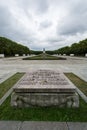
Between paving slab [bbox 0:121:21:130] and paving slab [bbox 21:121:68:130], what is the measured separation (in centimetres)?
11

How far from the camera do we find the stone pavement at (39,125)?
3164mm

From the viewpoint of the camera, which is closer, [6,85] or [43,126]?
[43,126]

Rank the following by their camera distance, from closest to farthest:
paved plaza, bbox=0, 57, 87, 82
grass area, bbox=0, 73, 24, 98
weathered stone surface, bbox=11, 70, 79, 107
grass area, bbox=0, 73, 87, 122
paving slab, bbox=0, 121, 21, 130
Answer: paving slab, bbox=0, 121, 21, 130, grass area, bbox=0, 73, 87, 122, weathered stone surface, bbox=11, 70, 79, 107, grass area, bbox=0, 73, 24, 98, paved plaza, bbox=0, 57, 87, 82

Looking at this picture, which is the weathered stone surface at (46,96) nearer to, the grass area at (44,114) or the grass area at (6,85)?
the grass area at (44,114)

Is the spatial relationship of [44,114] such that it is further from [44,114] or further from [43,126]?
[43,126]

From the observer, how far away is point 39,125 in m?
3.29

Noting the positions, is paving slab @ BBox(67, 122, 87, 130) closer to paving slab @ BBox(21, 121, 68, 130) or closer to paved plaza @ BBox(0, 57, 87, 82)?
paving slab @ BBox(21, 121, 68, 130)

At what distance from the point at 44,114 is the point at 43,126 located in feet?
1.83

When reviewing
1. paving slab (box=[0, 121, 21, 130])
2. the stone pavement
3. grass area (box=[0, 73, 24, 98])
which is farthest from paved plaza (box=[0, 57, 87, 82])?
the stone pavement

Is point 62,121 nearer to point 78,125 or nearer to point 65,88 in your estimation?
point 78,125

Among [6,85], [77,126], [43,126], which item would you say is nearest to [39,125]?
[43,126]

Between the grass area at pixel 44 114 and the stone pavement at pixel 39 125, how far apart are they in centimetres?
19

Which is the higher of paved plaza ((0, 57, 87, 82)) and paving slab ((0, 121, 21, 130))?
paving slab ((0, 121, 21, 130))

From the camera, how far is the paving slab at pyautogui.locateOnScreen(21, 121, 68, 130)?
3162 mm
